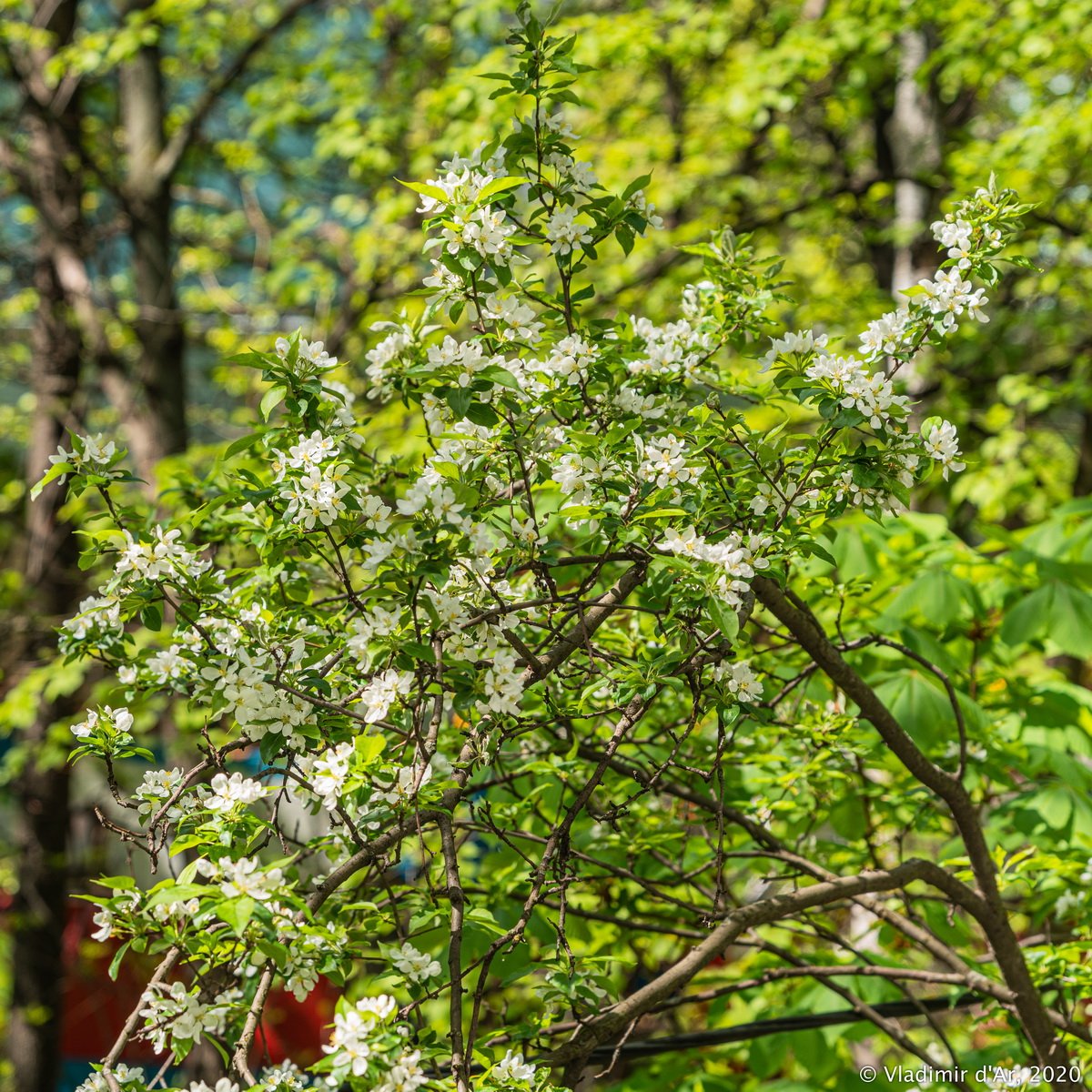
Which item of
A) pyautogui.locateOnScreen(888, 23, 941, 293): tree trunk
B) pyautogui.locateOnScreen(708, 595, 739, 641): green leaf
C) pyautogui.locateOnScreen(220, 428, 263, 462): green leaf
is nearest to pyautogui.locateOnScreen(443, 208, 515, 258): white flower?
pyautogui.locateOnScreen(220, 428, 263, 462): green leaf

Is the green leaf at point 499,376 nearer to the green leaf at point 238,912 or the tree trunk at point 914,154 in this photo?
the green leaf at point 238,912

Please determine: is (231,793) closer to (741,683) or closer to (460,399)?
(460,399)

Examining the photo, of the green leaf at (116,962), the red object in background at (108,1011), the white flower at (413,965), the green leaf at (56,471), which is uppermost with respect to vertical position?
the green leaf at (56,471)

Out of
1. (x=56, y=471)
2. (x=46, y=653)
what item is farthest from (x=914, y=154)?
(x=46, y=653)

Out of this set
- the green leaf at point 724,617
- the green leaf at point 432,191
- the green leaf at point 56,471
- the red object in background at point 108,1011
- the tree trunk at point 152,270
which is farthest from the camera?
the red object in background at point 108,1011

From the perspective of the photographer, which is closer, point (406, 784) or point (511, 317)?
point (406, 784)

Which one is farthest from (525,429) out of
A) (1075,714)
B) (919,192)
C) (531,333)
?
(919,192)

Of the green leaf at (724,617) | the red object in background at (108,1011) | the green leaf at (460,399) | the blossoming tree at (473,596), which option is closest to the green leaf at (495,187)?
the blossoming tree at (473,596)

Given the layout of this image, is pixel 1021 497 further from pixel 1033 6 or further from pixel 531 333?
pixel 531 333

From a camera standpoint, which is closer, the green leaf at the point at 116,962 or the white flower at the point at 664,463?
the green leaf at the point at 116,962

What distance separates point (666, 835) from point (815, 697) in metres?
0.73

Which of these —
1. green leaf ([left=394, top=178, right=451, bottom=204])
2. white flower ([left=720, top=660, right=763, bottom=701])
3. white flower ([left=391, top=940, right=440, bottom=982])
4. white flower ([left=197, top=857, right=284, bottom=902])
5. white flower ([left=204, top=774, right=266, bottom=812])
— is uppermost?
green leaf ([left=394, top=178, right=451, bottom=204])

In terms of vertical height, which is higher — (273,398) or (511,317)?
(511,317)

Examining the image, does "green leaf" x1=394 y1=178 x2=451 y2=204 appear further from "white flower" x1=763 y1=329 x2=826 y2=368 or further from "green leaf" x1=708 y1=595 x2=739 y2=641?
"green leaf" x1=708 y1=595 x2=739 y2=641
